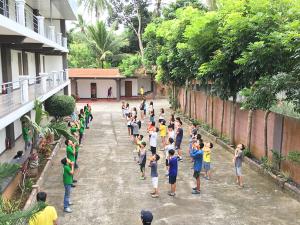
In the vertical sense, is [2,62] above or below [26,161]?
above

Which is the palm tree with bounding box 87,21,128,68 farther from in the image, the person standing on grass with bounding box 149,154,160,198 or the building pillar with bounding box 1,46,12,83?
the person standing on grass with bounding box 149,154,160,198

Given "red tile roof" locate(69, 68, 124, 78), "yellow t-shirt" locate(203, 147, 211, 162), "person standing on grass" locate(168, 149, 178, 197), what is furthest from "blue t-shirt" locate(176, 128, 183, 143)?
"red tile roof" locate(69, 68, 124, 78)

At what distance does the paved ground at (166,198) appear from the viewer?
929 centimetres

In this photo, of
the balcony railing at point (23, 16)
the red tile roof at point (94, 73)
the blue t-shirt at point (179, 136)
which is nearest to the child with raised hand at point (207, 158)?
the blue t-shirt at point (179, 136)

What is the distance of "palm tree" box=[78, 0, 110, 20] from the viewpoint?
46.2 m

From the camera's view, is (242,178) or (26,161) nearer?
(26,161)

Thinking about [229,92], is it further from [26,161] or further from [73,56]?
[73,56]

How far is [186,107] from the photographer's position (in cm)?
2691

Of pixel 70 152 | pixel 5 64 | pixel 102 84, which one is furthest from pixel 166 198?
pixel 102 84

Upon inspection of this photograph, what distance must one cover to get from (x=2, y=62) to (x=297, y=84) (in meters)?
11.6

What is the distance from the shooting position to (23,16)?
512 inches

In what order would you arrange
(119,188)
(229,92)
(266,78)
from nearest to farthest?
1. (266,78)
2. (119,188)
3. (229,92)

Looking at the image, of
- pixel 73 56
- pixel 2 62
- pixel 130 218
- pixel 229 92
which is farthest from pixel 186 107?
pixel 73 56

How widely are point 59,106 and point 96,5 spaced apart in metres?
29.7
